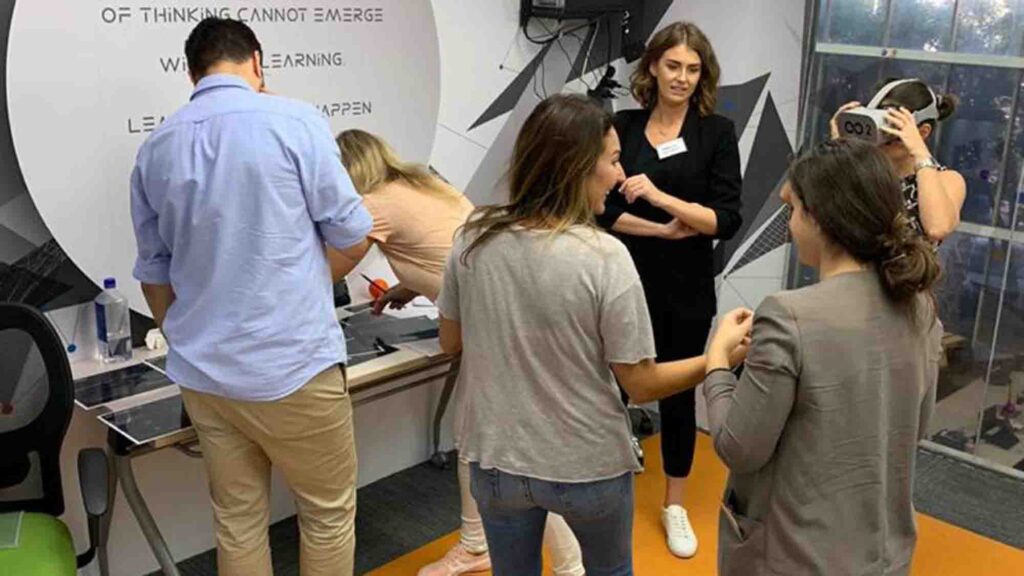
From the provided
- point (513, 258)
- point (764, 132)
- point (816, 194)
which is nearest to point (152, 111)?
point (513, 258)

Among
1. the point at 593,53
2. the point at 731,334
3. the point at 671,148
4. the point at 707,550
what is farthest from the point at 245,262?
the point at 593,53

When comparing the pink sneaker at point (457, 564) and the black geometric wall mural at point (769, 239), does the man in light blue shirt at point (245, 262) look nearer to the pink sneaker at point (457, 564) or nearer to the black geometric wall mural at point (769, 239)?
the pink sneaker at point (457, 564)

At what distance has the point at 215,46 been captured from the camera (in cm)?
200

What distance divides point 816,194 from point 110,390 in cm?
184

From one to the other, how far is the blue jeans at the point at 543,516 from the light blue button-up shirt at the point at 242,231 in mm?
569

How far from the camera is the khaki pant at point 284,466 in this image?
2109 millimetres

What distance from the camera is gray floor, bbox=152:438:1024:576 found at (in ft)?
9.57

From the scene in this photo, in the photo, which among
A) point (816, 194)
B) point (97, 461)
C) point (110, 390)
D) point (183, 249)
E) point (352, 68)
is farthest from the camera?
point (352, 68)

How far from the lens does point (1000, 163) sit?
11.1 ft

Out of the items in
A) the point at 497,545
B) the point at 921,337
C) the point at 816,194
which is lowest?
the point at 497,545

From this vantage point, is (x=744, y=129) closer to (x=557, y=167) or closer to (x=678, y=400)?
(x=678, y=400)

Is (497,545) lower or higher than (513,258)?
lower

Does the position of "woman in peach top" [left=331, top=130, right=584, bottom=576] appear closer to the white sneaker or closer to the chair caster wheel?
the white sneaker

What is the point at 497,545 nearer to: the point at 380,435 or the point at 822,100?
the point at 380,435
